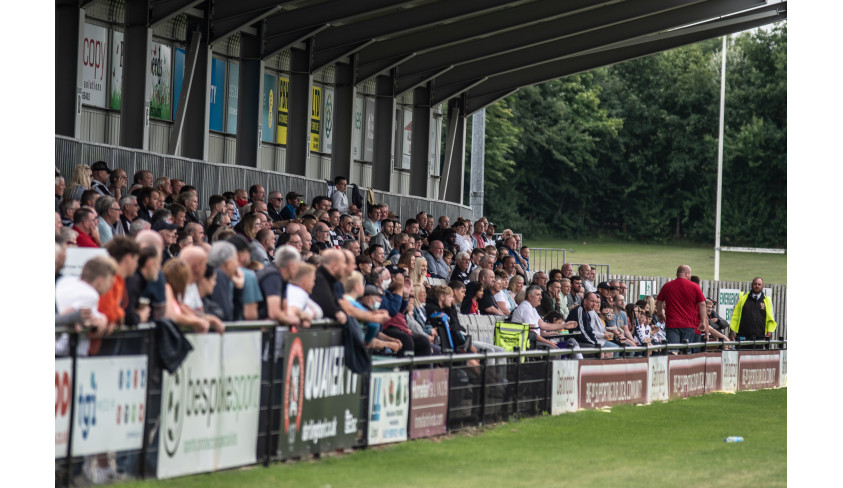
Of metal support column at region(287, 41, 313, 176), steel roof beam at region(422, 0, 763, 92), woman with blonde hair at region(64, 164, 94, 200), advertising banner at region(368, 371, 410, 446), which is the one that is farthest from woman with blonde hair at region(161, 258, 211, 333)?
steel roof beam at region(422, 0, 763, 92)

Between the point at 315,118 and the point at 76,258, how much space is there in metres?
19.8

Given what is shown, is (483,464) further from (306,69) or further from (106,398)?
(306,69)

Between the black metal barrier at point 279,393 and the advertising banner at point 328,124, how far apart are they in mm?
14587

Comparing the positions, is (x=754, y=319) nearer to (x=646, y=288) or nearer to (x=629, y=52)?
(x=629, y=52)

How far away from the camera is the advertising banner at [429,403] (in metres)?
12.5

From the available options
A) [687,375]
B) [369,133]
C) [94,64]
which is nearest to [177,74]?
[94,64]

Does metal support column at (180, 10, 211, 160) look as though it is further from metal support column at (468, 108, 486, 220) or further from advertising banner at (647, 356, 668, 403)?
metal support column at (468, 108, 486, 220)

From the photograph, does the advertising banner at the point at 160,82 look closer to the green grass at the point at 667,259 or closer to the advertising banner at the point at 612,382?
the advertising banner at the point at 612,382

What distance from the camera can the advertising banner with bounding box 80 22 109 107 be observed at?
20719 millimetres

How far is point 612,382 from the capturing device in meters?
17.3

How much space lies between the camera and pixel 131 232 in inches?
509

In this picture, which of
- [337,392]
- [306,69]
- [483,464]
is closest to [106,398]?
[337,392]

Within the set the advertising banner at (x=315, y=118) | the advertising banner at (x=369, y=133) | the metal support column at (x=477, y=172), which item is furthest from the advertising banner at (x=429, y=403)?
the metal support column at (x=477, y=172)

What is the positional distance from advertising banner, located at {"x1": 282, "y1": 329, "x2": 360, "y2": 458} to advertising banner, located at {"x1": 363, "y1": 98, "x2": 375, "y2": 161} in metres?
20.9
